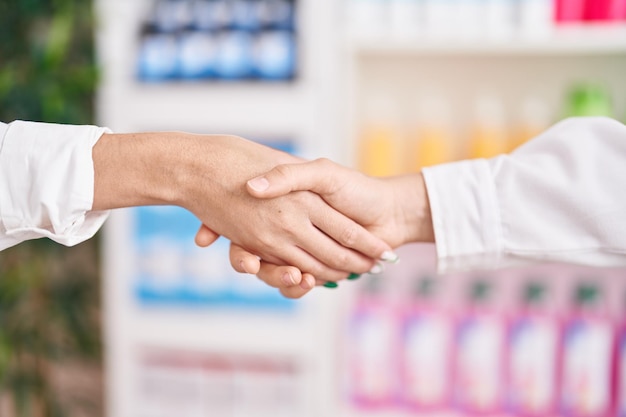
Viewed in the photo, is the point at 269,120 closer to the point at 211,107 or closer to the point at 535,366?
the point at 211,107

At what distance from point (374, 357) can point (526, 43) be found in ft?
3.21

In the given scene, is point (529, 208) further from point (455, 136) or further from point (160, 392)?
point (160, 392)

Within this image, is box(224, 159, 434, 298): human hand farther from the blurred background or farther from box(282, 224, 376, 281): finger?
the blurred background

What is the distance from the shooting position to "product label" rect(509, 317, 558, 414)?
189 cm

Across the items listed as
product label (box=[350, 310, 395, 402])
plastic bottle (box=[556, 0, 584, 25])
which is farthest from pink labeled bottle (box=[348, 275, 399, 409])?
plastic bottle (box=[556, 0, 584, 25])

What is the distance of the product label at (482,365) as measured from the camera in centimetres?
192

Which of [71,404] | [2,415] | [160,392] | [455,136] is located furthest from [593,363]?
[2,415]

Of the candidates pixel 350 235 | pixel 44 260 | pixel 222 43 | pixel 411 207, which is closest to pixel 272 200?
pixel 350 235

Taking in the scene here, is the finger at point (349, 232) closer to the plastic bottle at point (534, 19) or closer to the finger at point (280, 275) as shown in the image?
the finger at point (280, 275)

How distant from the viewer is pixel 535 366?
1895mm

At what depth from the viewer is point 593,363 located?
1.86 meters

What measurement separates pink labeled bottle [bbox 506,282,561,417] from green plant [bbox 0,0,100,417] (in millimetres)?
Result: 1368

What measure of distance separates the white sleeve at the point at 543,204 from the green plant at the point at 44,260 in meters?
1.18

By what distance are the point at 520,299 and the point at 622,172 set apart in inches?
41.1
